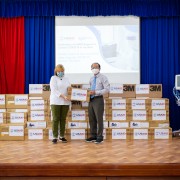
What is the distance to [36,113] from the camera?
19.3ft

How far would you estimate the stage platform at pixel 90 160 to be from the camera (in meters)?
2.21

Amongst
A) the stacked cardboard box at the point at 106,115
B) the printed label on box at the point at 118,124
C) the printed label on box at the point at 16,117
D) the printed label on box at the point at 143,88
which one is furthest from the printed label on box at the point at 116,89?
the printed label on box at the point at 16,117

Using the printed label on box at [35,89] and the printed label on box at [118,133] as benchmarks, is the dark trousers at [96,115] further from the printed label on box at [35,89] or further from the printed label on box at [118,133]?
the printed label on box at [35,89]

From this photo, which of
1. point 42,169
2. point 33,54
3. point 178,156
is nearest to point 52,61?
point 33,54

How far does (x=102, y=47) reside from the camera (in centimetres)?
659

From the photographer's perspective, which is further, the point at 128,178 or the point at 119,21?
the point at 119,21

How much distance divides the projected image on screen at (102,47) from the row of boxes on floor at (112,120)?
1035 millimetres

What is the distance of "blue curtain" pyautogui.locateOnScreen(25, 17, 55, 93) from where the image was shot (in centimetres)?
666

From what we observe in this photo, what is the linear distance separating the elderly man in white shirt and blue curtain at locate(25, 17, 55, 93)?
153 cm

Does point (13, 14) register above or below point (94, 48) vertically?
above

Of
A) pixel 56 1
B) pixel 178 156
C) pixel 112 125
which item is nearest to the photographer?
pixel 178 156

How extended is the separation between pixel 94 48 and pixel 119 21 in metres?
0.75

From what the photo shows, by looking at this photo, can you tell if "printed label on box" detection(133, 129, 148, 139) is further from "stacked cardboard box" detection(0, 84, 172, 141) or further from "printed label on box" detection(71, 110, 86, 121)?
"printed label on box" detection(71, 110, 86, 121)

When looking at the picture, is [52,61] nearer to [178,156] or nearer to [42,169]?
[178,156]
